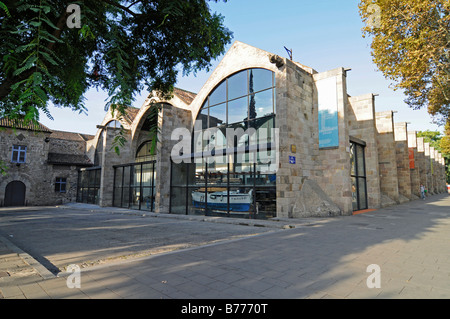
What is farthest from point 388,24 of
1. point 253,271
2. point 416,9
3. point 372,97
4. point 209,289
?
point 209,289

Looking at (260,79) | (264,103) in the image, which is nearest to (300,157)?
(264,103)

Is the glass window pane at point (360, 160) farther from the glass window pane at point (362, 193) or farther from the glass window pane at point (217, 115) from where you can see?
the glass window pane at point (217, 115)

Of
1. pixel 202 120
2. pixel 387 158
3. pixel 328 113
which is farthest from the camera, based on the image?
pixel 387 158

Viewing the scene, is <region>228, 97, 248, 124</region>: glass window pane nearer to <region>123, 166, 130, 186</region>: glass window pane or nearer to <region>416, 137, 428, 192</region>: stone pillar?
<region>123, 166, 130, 186</region>: glass window pane

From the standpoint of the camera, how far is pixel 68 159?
1080 inches

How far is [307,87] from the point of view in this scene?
13.8 meters

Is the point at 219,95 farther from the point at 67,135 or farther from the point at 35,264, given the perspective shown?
the point at 67,135

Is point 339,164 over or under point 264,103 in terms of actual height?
under

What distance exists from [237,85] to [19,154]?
23.9m

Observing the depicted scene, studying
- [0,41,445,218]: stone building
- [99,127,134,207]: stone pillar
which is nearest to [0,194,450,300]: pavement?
[0,41,445,218]: stone building

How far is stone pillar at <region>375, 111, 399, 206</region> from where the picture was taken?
19.9 meters

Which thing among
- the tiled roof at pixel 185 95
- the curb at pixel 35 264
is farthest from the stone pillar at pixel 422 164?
the curb at pixel 35 264

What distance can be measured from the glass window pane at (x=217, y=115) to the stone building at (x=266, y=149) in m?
0.07

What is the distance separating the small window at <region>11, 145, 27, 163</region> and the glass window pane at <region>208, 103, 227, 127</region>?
21068 millimetres
